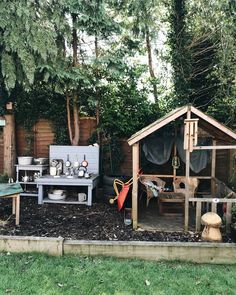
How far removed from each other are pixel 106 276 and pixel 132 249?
644 mm

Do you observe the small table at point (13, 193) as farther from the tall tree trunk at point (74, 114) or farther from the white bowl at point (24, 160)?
the tall tree trunk at point (74, 114)

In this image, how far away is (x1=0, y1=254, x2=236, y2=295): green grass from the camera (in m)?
3.53

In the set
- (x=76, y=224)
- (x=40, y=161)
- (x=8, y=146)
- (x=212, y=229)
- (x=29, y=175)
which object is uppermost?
(x=8, y=146)

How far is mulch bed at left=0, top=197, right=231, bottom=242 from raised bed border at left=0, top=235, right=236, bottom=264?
49 cm

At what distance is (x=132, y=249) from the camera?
434 cm

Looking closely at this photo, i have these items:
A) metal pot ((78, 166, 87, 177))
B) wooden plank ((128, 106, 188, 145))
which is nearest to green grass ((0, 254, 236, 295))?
wooden plank ((128, 106, 188, 145))

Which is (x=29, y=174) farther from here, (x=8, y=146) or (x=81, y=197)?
(x=81, y=197)

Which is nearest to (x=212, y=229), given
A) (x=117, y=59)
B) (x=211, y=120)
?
(x=211, y=120)

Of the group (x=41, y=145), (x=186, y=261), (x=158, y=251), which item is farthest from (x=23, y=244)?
(x=41, y=145)

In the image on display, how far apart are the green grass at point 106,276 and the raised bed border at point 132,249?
0.10m

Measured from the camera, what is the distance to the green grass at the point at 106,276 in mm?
3527

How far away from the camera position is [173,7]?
337 inches

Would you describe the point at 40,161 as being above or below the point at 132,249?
above

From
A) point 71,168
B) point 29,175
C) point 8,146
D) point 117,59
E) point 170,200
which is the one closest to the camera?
point 170,200
